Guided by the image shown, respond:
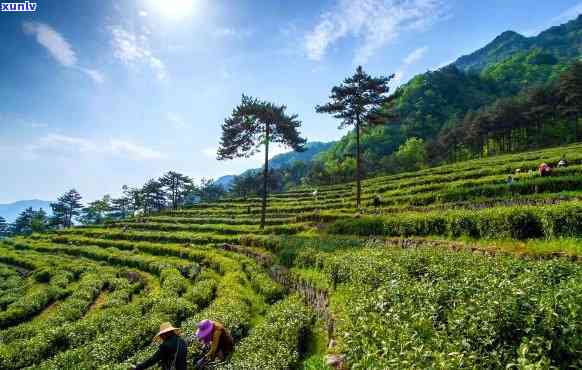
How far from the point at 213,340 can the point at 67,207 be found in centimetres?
14263

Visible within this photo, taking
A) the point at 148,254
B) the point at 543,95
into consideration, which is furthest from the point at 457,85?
the point at 148,254

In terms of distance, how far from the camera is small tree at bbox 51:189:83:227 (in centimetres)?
11906

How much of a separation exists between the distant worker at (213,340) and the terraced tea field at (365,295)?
481 millimetres

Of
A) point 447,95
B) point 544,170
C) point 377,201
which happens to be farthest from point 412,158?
point 447,95

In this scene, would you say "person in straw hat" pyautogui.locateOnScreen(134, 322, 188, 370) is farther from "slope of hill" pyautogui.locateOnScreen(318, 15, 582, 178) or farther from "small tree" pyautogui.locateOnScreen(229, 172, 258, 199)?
"slope of hill" pyautogui.locateOnScreen(318, 15, 582, 178)

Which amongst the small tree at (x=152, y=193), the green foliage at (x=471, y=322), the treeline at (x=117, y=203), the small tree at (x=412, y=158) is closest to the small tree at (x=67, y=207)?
the treeline at (x=117, y=203)

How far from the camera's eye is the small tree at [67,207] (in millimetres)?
119062

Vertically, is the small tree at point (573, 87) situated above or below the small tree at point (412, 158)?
above

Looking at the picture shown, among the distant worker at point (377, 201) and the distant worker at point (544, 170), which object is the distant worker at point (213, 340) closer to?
the distant worker at point (377, 201)

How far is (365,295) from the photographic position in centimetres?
841

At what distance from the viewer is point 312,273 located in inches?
632

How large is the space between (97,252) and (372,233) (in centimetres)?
3595

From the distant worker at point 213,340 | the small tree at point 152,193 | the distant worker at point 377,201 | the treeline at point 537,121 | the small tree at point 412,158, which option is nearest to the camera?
the distant worker at point 213,340

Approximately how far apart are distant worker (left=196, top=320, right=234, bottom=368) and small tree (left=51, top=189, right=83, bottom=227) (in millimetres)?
140250
